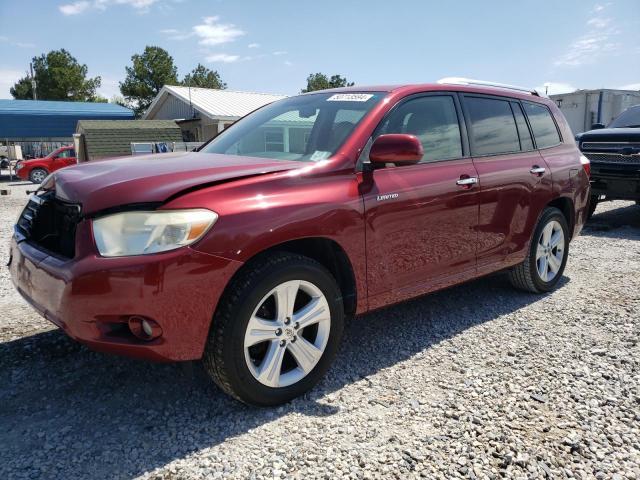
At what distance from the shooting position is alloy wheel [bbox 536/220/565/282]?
15.0 feet

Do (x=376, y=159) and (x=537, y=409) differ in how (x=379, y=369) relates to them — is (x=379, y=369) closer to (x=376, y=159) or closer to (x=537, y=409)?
(x=537, y=409)

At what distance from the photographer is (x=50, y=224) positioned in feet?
9.21

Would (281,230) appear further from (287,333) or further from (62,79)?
(62,79)

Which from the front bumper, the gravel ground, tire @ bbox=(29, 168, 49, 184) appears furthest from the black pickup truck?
tire @ bbox=(29, 168, 49, 184)

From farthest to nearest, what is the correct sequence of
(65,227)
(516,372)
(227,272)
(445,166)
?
(445,166) < (516,372) < (65,227) < (227,272)

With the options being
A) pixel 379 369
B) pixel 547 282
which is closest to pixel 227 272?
pixel 379 369

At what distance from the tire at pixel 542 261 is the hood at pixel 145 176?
2614mm

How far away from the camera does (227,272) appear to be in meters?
2.41

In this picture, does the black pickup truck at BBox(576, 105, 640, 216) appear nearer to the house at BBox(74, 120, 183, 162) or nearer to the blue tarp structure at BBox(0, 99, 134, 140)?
the house at BBox(74, 120, 183, 162)

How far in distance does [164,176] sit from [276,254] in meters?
0.68

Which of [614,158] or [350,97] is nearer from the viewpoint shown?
[350,97]

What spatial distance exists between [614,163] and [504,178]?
211 inches

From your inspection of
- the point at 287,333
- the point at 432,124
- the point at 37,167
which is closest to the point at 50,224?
the point at 287,333

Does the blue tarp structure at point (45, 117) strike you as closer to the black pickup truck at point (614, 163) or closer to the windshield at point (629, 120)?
the windshield at point (629, 120)
